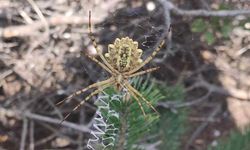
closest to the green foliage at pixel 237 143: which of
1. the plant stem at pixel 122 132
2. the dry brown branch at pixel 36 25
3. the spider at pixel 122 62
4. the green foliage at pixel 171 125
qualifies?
the green foliage at pixel 171 125

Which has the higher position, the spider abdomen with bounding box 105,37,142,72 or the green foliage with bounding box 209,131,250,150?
the spider abdomen with bounding box 105,37,142,72

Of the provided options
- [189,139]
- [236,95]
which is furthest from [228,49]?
[189,139]

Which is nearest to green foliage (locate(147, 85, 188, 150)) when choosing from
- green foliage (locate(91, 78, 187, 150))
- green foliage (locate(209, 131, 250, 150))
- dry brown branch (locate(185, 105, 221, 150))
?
green foliage (locate(209, 131, 250, 150))

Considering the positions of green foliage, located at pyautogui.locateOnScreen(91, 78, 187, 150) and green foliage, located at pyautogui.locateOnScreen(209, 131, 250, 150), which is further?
green foliage, located at pyautogui.locateOnScreen(209, 131, 250, 150)

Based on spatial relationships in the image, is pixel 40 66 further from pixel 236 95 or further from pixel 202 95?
pixel 236 95

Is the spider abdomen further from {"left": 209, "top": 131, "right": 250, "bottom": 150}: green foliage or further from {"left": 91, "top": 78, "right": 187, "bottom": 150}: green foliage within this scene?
{"left": 209, "top": 131, "right": 250, "bottom": 150}: green foliage

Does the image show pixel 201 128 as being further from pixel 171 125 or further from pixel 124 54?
pixel 124 54

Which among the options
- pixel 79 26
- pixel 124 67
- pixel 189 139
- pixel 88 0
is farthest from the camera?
pixel 189 139

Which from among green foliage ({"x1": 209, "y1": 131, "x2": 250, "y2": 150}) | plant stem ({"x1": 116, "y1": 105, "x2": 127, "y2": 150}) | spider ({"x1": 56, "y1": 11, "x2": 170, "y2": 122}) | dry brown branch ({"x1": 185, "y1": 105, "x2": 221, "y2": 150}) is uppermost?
spider ({"x1": 56, "y1": 11, "x2": 170, "y2": 122})

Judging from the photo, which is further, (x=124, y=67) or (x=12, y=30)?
(x=12, y=30)

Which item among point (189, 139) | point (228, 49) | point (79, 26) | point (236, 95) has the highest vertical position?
point (79, 26)
